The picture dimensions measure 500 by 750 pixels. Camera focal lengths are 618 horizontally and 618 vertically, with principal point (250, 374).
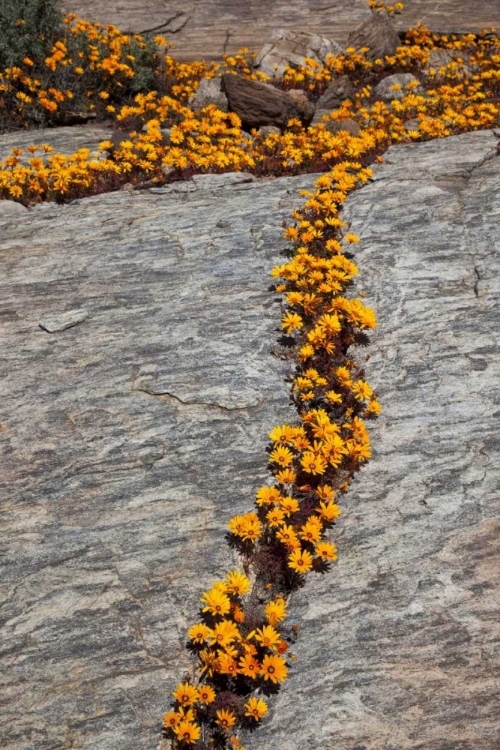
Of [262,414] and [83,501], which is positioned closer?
[83,501]

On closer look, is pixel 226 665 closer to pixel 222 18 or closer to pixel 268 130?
pixel 268 130

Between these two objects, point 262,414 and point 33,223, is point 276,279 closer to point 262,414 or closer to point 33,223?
point 262,414

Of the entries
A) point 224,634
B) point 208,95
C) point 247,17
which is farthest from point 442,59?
point 224,634

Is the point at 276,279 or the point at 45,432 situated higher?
the point at 276,279

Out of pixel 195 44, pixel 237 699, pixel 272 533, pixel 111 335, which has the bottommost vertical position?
pixel 237 699

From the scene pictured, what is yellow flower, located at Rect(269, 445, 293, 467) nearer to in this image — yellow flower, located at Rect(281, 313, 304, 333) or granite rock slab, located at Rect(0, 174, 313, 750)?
granite rock slab, located at Rect(0, 174, 313, 750)

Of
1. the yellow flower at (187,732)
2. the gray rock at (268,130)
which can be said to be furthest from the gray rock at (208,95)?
the yellow flower at (187,732)

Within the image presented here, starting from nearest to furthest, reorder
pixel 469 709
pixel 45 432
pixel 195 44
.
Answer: pixel 469 709
pixel 45 432
pixel 195 44

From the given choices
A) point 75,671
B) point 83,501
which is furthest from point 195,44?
point 75,671
